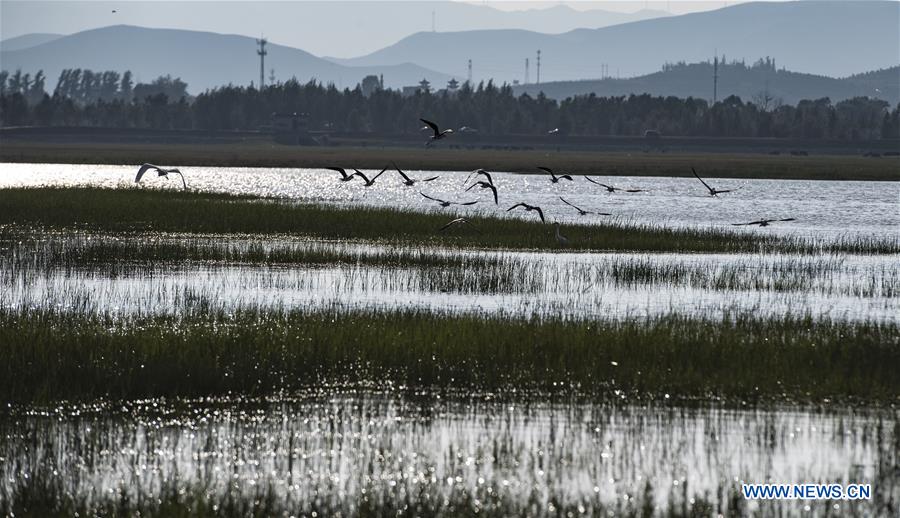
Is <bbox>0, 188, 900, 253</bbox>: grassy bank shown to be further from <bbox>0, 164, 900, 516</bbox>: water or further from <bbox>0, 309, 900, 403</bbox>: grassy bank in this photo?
<bbox>0, 309, 900, 403</bbox>: grassy bank

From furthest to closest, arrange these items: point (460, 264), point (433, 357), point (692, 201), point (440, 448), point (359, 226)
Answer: point (692, 201) < point (359, 226) < point (460, 264) < point (433, 357) < point (440, 448)

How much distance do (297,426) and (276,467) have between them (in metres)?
1.89

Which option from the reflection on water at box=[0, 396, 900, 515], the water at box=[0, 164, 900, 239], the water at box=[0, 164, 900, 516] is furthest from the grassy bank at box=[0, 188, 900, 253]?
the reflection on water at box=[0, 396, 900, 515]

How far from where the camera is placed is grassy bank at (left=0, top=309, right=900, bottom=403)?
18.7 meters

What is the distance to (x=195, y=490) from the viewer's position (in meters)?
13.7

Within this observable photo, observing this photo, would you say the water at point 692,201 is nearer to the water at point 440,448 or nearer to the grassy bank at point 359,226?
the grassy bank at point 359,226

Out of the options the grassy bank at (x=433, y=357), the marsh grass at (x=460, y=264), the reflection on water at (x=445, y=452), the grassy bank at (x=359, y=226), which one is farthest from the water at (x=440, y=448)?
the grassy bank at (x=359, y=226)

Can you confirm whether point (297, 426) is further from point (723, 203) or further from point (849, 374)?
point (723, 203)

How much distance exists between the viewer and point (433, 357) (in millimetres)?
20344

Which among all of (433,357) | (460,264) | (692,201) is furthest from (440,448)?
(692,201)

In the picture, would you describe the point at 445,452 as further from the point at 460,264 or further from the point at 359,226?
the point at 359,226

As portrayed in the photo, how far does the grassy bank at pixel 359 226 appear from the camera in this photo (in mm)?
44125

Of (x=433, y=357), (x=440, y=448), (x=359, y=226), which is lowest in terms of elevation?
(x=440, y=448)

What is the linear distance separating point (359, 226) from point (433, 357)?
28.1 metres
